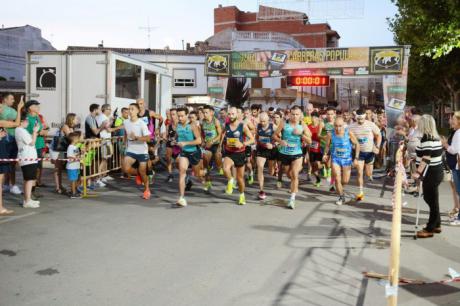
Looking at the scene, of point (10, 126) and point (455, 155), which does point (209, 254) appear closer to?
point (10, 126)

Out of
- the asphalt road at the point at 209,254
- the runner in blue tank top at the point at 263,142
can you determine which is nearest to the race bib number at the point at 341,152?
the asphalt road at the point at 209,254

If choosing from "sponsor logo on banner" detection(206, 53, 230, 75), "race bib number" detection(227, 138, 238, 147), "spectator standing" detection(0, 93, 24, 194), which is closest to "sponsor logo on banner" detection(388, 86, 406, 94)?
"sponsor logo on banner" detection(206, 53, 230, 75)

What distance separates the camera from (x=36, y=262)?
5438 mm

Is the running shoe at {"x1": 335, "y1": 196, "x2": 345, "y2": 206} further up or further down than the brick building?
further down

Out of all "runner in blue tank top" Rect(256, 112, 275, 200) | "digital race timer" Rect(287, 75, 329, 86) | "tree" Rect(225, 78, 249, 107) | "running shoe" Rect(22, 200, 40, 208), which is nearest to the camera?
"running shoe" Rect(22, 200, 40, 208)

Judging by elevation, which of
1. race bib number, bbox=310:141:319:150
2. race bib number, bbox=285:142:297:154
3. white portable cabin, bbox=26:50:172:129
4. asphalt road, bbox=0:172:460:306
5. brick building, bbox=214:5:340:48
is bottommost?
asphalt road, bbox=0:172:460:306

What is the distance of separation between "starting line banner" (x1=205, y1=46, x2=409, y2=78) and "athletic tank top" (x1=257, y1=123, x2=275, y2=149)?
32.0ft

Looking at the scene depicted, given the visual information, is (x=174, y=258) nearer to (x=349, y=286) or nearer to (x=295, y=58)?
(x=349, y=286)

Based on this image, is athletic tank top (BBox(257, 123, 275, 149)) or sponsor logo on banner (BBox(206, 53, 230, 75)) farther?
sponsor logo on banner (BBox(206, 53, 230, 75))

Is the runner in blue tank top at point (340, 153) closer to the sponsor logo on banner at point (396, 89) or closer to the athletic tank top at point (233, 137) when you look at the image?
the athletic tank top at point (233, 137)

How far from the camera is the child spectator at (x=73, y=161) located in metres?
9.64

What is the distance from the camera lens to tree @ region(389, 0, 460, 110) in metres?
15.7

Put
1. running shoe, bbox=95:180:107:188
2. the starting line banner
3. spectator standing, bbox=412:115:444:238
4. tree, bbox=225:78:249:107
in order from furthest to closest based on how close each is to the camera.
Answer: tree, bbox=225:78:249:107
the starting line banner
running shoe, bbox=95:180:107:188
spectator standing, bbox=412:115:444:238

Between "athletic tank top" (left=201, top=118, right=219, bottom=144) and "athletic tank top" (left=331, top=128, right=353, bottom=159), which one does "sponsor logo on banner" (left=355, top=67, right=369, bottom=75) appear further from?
"athletic tank top" (left=331, top=128, right=353, bottom=159)
